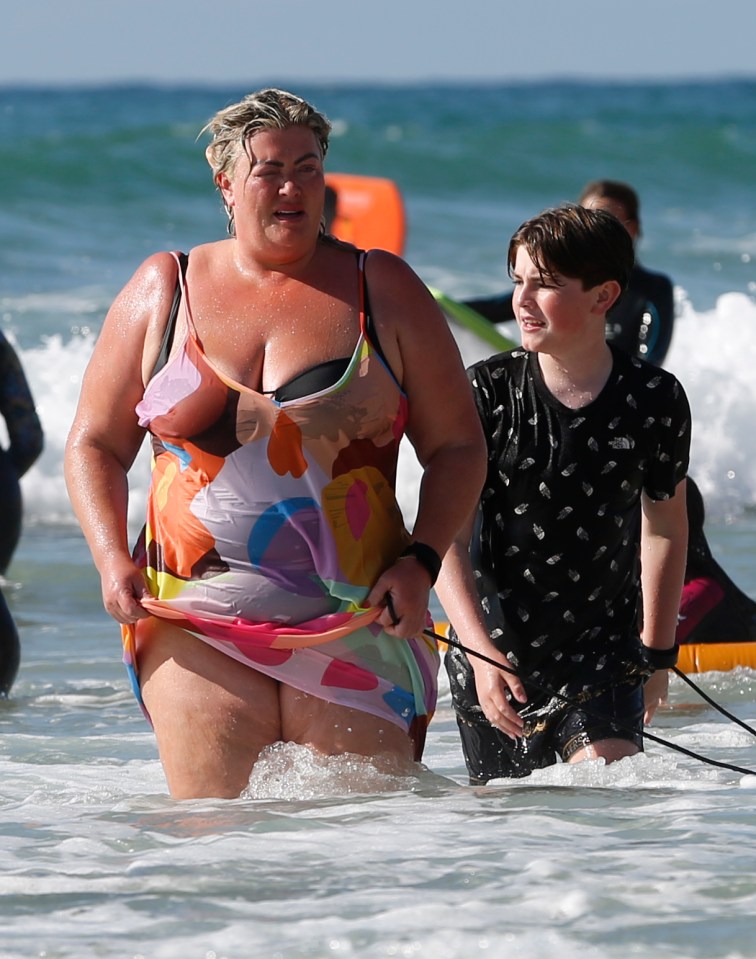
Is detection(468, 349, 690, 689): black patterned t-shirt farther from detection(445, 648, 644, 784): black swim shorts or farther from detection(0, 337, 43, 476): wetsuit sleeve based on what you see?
detection(0, 337, 43, 476): wetsuit sleeve

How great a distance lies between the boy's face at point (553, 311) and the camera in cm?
349

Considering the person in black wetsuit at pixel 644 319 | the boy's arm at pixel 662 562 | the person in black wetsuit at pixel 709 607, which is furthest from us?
the person in black wetsuit at pixel 644 319

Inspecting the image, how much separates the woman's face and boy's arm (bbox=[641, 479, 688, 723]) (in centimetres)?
101

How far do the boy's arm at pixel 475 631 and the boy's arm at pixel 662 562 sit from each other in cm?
38

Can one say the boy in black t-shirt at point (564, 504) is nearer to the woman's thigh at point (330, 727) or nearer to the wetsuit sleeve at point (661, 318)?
the woman's thigh at point (330, 727)

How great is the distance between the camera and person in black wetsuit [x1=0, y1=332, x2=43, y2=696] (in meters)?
5.90

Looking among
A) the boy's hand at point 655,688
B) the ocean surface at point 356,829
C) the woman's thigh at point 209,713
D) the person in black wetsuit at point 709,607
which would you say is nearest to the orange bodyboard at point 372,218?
the ocean surface at point 356,829

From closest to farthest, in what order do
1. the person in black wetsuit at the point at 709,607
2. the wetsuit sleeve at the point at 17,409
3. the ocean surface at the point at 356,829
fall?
the ocean surface at the point at 356,829 < the person in black wetsuit at the point at 709,607 < the wetsuit sleeve at the point at 17,409

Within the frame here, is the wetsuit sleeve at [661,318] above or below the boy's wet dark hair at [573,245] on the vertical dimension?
above

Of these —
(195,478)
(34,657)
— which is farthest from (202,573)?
(34,657)

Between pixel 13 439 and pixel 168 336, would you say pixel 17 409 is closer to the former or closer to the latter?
pixel 13 439

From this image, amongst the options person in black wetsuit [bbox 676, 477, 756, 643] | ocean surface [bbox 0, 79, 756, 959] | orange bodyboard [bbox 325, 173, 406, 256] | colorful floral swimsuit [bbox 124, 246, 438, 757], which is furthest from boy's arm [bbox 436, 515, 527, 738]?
orange bodyboard [bbox 325, 173, 406, 256]

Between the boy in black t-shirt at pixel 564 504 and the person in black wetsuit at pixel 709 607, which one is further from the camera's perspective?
the person in black wetsuit at pixel 709 607

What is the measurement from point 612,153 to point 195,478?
81.8ft
